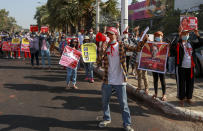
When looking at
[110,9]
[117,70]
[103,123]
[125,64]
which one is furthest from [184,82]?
[110,9]

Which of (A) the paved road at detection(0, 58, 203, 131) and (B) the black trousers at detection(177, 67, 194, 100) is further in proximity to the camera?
(B) the black trousers at detection(177, 67, 194, 100)

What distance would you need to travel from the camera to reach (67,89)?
7.61 m

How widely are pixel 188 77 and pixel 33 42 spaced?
8.86 m

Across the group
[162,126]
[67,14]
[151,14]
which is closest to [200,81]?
[162,126]

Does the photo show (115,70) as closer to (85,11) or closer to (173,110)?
(173,110)

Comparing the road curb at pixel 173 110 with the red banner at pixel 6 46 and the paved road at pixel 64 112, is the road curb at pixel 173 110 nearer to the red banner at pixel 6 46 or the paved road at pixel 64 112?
the paved road at pixel 64 112

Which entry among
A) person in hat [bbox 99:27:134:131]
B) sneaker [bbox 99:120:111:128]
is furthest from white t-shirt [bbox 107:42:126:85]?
sneaker [bbox 99:120:111:128]

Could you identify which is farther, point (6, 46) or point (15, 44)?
point (6, 46)

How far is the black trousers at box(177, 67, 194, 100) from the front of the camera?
5406mm

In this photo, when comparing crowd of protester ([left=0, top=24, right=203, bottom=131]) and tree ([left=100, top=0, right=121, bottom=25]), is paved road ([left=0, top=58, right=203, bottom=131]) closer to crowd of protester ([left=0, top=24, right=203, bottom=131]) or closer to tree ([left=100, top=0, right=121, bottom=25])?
crowd of protester ([left=0, top=24, right=203, bottom=131])

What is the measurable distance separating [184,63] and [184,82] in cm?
47

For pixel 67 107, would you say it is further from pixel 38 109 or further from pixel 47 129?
pixel 47 129

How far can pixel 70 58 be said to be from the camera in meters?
7.61

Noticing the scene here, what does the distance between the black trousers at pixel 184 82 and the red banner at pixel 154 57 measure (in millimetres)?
393
